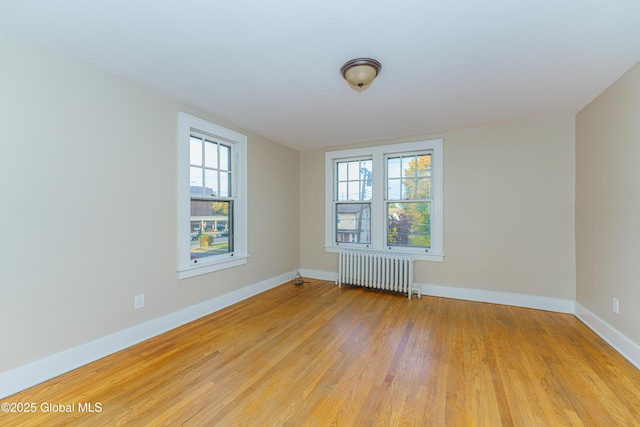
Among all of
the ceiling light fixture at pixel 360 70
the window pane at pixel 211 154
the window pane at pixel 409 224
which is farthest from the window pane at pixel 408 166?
the window pane at pixel 211 154

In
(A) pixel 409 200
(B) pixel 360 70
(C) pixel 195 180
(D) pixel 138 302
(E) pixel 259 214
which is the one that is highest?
(B) pixel 360 70

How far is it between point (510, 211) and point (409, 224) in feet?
4.33

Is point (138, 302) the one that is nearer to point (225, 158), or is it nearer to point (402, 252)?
point (225, 158)

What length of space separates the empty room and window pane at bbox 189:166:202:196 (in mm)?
43

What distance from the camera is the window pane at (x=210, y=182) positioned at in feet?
10.8

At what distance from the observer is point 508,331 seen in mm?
2756

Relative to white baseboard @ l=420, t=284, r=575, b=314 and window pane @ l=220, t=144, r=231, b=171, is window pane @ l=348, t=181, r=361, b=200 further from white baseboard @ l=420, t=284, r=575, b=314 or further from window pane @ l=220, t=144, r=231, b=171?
window pane @ l=220, t=144, r=231, b=171

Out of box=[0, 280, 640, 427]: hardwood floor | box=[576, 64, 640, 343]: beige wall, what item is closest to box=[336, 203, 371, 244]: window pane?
box=[0, 280, 640, 427]: hardwood floor

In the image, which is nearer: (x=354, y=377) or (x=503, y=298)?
(x=354, y=377)

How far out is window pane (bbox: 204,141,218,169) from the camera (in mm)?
3293

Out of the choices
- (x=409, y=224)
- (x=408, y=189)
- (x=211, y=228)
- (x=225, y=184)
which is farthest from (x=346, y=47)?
(x=409, y=224)

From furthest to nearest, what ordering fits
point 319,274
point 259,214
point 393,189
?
point 319,274, point 393,189, point 259,214

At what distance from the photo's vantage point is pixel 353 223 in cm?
468

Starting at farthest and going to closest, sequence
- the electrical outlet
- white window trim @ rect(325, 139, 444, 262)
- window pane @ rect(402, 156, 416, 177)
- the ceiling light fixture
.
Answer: window pane @ rect(402, 156, 416, 177) < white window trim @ rect(325, 139, 444, 262) < the electrical outlet < the ceiling light fixture
